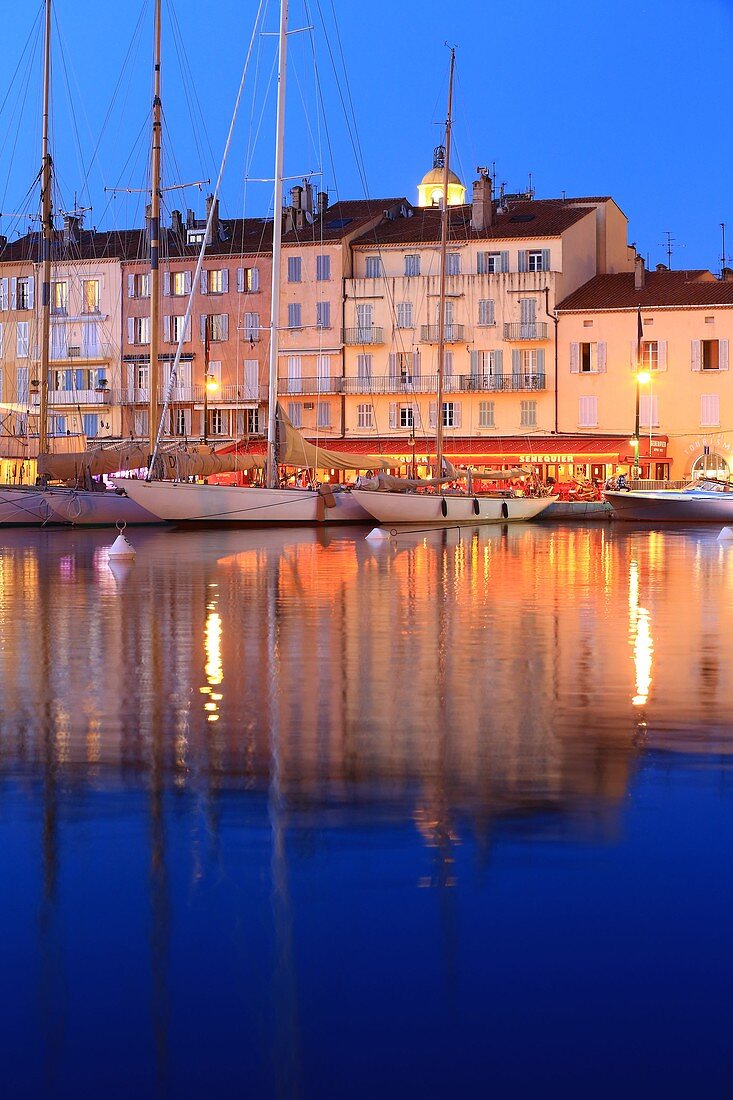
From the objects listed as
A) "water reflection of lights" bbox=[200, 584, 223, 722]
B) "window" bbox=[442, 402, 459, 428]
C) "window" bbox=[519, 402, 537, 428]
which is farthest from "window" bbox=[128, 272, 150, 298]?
"water reflection of lights" bbox=[200, 584, 223, 722]

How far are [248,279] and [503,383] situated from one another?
15.4m

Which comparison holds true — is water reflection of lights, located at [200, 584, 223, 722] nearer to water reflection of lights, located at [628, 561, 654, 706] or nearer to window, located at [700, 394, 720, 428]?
water reflection of lights, located at [628, 561, 654, 706]

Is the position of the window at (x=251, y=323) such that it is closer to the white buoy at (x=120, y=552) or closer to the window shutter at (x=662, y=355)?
the window shutter at (x=662, y=355)

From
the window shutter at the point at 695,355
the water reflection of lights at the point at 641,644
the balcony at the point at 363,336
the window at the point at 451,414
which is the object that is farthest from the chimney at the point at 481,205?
the water reflection of lights at the point at 641,644

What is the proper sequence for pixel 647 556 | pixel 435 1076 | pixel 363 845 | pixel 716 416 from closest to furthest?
pixel 435 1076 < pixel 363 845 < pixel 647 556 < pixel 716 416

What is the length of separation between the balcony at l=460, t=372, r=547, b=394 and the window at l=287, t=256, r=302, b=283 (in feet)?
35.0

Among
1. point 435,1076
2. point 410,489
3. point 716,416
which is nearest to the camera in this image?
point 435,1076

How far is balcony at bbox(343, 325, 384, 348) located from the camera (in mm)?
79188

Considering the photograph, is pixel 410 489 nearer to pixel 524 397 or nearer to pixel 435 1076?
pixel 524 397

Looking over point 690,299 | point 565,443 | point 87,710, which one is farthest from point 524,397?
point 87,710

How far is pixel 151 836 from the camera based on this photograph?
262 inches

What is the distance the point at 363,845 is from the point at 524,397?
7201 centimetres

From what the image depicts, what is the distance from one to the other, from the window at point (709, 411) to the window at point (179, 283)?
2852 centimetres

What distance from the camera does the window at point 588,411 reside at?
76.2 m
